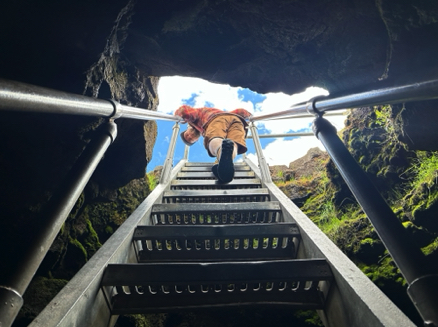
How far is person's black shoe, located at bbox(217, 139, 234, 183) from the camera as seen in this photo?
3174 mm

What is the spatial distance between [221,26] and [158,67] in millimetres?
832

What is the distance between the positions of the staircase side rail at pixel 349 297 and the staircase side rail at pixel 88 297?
1.20 meters

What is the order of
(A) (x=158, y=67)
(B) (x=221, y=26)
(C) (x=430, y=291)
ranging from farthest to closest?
(A) (x=158, y=67), (B) (x=221, y=26), (C) (x=430, y=291)

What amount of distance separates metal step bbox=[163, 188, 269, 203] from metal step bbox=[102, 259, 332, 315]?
5.16ft

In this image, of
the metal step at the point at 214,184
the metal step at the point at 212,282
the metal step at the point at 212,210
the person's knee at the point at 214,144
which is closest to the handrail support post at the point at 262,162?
the metal step at the point at 214,184

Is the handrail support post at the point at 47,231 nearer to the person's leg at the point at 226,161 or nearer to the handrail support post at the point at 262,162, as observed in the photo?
the person's leg at the point at 226,161

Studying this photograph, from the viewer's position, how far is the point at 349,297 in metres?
1.27

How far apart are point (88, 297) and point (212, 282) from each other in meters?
0.60

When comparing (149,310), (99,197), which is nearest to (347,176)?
(149,310)

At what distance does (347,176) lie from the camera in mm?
1136

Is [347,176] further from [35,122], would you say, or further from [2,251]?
[2,251]

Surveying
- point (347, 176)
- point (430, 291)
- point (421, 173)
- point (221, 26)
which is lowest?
point (430, 291)

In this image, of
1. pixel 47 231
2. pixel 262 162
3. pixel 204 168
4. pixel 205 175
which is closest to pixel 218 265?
pixel 47 231

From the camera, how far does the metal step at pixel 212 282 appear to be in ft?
4.64
